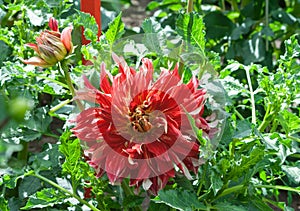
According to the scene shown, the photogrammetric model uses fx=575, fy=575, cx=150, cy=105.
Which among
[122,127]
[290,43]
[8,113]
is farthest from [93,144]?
[8,113]

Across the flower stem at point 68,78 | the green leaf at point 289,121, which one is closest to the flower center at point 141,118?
the flower stem at point 68,78

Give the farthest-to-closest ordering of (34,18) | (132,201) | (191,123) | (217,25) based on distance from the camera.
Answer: (217,25) < (34,18) < (132,201) < (191,123)

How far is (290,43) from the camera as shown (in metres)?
0.93

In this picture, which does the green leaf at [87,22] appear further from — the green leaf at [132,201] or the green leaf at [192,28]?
the green leaf at [132,201]

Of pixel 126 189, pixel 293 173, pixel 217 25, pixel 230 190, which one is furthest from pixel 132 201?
pixel 217 25

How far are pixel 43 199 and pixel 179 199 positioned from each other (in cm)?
19

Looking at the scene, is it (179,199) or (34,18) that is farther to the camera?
(34,18)

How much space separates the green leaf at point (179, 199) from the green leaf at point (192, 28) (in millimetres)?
216

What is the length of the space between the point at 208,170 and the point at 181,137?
138mm

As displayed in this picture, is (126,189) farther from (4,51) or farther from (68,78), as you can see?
(4,51)

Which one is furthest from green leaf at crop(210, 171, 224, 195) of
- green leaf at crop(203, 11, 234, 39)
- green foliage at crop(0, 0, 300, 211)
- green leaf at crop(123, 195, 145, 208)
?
green leaf at crop(203, 11, 234, 39)

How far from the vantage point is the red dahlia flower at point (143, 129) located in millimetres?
701

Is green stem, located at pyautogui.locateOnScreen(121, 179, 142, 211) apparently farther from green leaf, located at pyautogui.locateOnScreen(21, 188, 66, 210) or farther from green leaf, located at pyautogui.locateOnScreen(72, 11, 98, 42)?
green leaf, located at pyautogui.locateOnScreen(72, 11, 98, 42)

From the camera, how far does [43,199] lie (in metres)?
0.79
